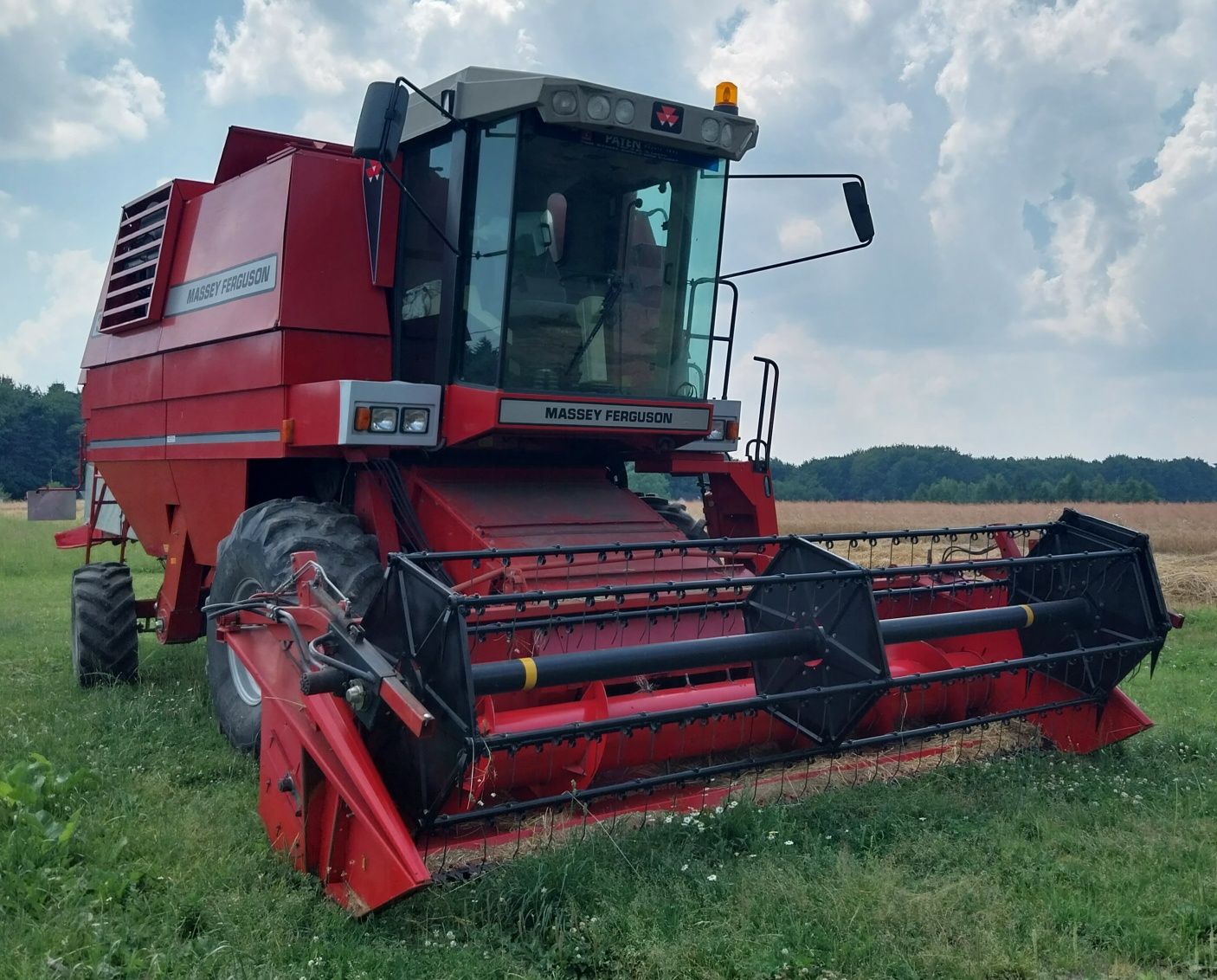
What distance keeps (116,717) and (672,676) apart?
124 inches

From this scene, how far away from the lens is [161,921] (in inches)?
129

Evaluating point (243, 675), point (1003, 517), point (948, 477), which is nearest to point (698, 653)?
point (243, 675)

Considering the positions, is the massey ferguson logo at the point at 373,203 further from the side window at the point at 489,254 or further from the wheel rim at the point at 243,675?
the wheel rim at the point at 243,675

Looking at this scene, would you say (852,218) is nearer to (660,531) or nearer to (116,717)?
(660,531)

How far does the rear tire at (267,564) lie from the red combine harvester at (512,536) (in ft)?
0.06

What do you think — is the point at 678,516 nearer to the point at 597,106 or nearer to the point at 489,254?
the point at 489,254

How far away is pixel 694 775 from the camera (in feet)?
12.5

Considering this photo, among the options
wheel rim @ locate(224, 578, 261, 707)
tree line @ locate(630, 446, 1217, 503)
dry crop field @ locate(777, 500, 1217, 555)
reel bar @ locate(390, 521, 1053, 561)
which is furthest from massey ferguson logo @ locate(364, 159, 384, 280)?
tree line @ locate(630, 446, 1217, 503)

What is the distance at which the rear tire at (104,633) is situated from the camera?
275 inches

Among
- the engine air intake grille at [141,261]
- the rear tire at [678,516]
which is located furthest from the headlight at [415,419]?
the engine air intake grille at [141,261]

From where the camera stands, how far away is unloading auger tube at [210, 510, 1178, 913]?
11.2 ft

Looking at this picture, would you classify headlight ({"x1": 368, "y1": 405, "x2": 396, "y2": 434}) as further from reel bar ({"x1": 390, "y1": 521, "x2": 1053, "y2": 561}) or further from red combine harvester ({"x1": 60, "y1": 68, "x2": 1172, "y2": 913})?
reel bar ({"x1": 390, "y1": 521, "x2": 1053, "y2": 561})

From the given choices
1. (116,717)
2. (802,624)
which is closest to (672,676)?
(802,624)

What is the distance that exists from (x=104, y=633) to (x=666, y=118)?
473cm
